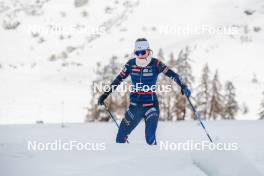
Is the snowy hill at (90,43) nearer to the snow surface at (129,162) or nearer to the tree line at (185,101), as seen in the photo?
the tree line at (185,101)

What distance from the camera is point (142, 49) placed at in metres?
7.66

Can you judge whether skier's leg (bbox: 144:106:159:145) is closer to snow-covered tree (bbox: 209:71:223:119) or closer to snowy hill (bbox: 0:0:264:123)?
snow-covered tree (bbox: 209:71:223:119)

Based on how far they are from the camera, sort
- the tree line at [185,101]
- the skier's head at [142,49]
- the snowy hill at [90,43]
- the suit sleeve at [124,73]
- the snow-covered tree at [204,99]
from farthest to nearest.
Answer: the snowy hill at [90,43]
the snow-covered tree at [204,99]
the tree line at [185,101]
the suit sleeve at [124,73]
the skier's head at [142,49]

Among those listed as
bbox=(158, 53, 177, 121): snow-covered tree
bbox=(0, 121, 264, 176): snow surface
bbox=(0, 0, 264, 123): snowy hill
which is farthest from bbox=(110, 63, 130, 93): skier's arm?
bbox=(0, 0, 264, 123): snowy hill

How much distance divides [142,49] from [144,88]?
24.1 inches

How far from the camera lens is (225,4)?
147 feet

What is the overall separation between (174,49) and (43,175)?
105ft

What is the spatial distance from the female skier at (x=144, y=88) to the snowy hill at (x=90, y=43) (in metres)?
20.7

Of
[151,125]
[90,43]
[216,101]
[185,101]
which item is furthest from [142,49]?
[90,43]

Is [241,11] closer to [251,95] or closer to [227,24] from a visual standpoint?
[227,24]

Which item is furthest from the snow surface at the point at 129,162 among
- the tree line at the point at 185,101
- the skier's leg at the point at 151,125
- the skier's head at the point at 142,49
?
the tree line at the point at 185,101

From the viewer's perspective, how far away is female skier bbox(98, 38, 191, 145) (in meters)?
7.73

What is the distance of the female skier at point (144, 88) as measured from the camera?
7.73 meters

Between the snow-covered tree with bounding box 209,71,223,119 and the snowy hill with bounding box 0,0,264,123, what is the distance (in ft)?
7.89
